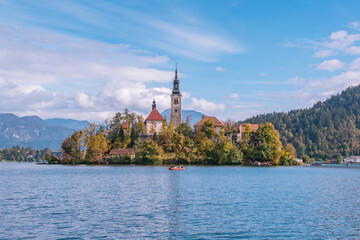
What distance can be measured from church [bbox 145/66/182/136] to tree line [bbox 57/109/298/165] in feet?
9.05

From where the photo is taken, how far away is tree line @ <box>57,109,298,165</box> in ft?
415

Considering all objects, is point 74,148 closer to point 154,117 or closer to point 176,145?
point 154,117

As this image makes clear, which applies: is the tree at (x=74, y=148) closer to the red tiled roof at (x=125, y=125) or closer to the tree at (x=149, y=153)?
the red tiled roof at (x=125, y=125)

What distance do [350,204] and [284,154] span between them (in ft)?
319

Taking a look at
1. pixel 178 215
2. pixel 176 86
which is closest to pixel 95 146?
pixel 176 86

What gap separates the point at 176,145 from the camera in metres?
134

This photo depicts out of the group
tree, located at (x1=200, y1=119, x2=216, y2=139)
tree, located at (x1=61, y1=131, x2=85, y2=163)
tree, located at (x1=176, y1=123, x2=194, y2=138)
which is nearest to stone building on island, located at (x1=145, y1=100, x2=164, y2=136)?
tree, located at (x1=176, y1=123, x2=194, y2=138)

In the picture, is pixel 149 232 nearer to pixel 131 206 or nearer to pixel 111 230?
pixel 111 230

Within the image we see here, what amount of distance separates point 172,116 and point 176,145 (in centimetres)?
2619

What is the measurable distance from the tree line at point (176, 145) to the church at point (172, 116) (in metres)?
2.76

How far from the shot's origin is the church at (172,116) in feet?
478

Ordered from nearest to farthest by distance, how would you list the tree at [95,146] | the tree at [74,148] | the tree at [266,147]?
the tree at [266,147] → the tree at [95,146] → the tree at [74,148]

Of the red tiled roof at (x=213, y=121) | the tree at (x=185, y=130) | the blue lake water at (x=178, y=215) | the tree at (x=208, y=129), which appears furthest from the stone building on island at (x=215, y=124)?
the blue lake water at (x=178, y=215)

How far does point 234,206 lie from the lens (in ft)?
115
